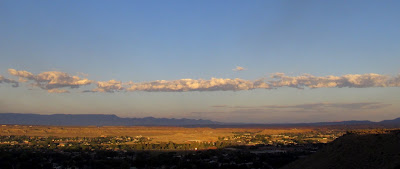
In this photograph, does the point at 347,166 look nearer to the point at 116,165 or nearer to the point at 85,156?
the point at 116,165

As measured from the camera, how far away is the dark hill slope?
31.1 metres

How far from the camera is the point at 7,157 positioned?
179 feet

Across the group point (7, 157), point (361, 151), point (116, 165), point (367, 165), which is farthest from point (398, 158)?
point (7, 157)

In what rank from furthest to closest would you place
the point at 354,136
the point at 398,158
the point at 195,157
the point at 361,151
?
the point at 195,157 → the point at 354,136 → the point at 361,151 → the point at 398,158

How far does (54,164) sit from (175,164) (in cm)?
1713

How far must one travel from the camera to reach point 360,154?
113 feet

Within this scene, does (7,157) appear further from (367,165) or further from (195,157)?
(367,165)

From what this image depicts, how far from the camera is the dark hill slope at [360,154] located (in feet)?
102

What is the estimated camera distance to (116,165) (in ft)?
166

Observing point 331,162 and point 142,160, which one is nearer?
point 331,162

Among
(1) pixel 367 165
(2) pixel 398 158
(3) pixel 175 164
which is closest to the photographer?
(2) pixel 398 158

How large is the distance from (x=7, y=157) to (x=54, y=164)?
7.37 m

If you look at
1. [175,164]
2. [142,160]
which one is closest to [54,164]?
[142,160]

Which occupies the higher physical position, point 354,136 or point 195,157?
point 354,136
